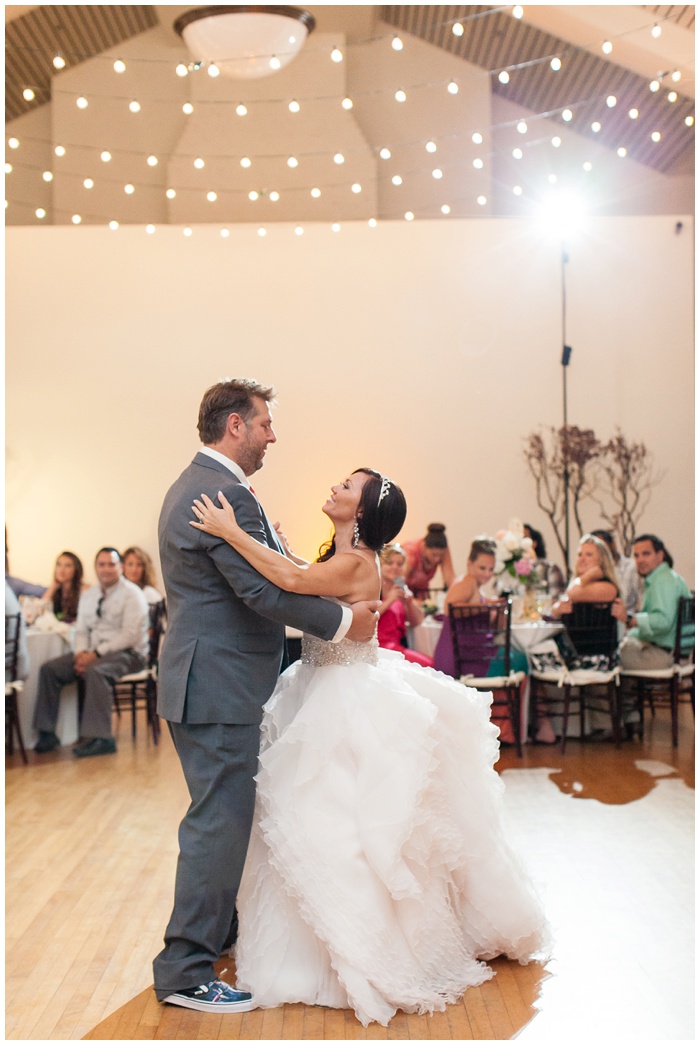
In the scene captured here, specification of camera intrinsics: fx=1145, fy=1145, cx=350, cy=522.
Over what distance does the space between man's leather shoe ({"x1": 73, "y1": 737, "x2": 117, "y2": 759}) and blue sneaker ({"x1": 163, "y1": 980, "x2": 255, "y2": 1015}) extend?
3.84 meters

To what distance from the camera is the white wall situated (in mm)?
10211

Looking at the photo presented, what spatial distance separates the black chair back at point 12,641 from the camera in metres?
6.72

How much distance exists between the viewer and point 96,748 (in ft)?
23.2

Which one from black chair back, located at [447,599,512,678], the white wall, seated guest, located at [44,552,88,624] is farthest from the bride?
the white wall

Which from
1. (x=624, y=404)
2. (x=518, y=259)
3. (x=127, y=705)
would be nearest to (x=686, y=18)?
(x=518, y=259)

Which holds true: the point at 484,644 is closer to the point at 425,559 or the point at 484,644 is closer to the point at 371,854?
the point at 425,559

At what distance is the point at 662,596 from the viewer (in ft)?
23.4

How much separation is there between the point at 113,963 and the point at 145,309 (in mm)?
7407

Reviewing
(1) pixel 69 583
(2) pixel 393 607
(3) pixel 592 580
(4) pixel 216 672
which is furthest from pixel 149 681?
(4) pixel 216 672

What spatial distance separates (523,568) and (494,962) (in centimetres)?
391

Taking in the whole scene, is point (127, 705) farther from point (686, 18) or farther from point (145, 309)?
point (686, 18)

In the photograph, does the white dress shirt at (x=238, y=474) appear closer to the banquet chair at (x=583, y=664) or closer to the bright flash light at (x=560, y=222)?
the banquet chair at (x=583, y=664)

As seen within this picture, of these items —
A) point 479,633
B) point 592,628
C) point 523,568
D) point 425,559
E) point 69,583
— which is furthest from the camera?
point 425,559

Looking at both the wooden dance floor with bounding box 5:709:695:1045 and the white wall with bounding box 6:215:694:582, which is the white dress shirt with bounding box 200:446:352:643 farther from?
the white wall with bounding box 6:215:694:582
